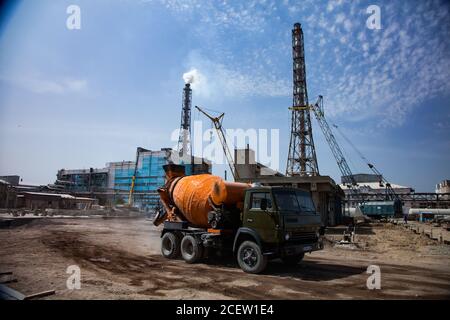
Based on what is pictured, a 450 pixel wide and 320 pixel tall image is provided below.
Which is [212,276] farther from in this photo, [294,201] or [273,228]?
[294,201]

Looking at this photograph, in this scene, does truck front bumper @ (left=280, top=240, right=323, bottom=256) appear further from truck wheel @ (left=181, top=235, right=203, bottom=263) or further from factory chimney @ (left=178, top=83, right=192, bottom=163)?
factory chimney @ (left=178, top=83, right=192, bottom=163)

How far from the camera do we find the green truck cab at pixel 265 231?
9180 mm

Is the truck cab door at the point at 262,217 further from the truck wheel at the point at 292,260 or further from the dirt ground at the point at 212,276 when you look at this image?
the truck wheel at the point at 292,260

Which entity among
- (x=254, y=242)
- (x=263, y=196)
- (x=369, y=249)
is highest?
(x=263, y=196)

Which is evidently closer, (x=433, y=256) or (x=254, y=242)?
(x=254, y=242)

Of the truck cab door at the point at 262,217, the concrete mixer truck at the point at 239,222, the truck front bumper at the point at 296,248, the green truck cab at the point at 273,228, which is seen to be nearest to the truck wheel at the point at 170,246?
the concrete mixer truck at the point at 239,222

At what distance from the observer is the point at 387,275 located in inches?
379

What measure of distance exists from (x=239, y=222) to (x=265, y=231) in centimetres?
188

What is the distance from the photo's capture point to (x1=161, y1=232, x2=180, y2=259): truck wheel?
496 inches

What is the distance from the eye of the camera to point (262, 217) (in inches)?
376

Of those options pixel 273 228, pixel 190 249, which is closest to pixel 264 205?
pixel 273 228
